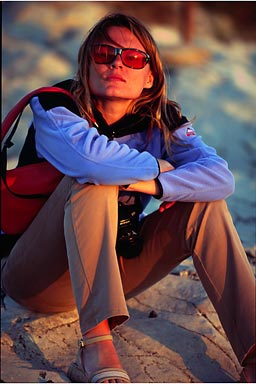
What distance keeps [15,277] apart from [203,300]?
2.38 feet

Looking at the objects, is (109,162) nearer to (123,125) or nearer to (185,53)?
(123,125)

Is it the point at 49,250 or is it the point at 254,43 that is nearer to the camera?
the point at 49,250

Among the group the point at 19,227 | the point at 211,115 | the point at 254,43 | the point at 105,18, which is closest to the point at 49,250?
the point at 19,227

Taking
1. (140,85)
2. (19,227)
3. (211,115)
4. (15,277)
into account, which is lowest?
(211,115)

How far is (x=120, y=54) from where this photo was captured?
2.13 meters

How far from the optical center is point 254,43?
29.1 feet

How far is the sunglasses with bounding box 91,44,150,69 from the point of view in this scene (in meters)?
2.13

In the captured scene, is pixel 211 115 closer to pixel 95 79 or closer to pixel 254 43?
pixel 254 43

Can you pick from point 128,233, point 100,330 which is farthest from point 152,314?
point 100,330

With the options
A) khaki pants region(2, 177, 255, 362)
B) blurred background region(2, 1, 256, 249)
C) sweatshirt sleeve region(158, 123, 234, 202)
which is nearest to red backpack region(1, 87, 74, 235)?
khaki pants region(2, 177, 255, 362)

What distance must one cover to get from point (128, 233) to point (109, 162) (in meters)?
0.32

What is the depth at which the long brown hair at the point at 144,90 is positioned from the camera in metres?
2.15

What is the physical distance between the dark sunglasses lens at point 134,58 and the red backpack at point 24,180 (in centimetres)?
21

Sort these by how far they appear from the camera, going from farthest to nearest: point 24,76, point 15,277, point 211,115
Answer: point 24,76 → point 211,115 → point 15,277
